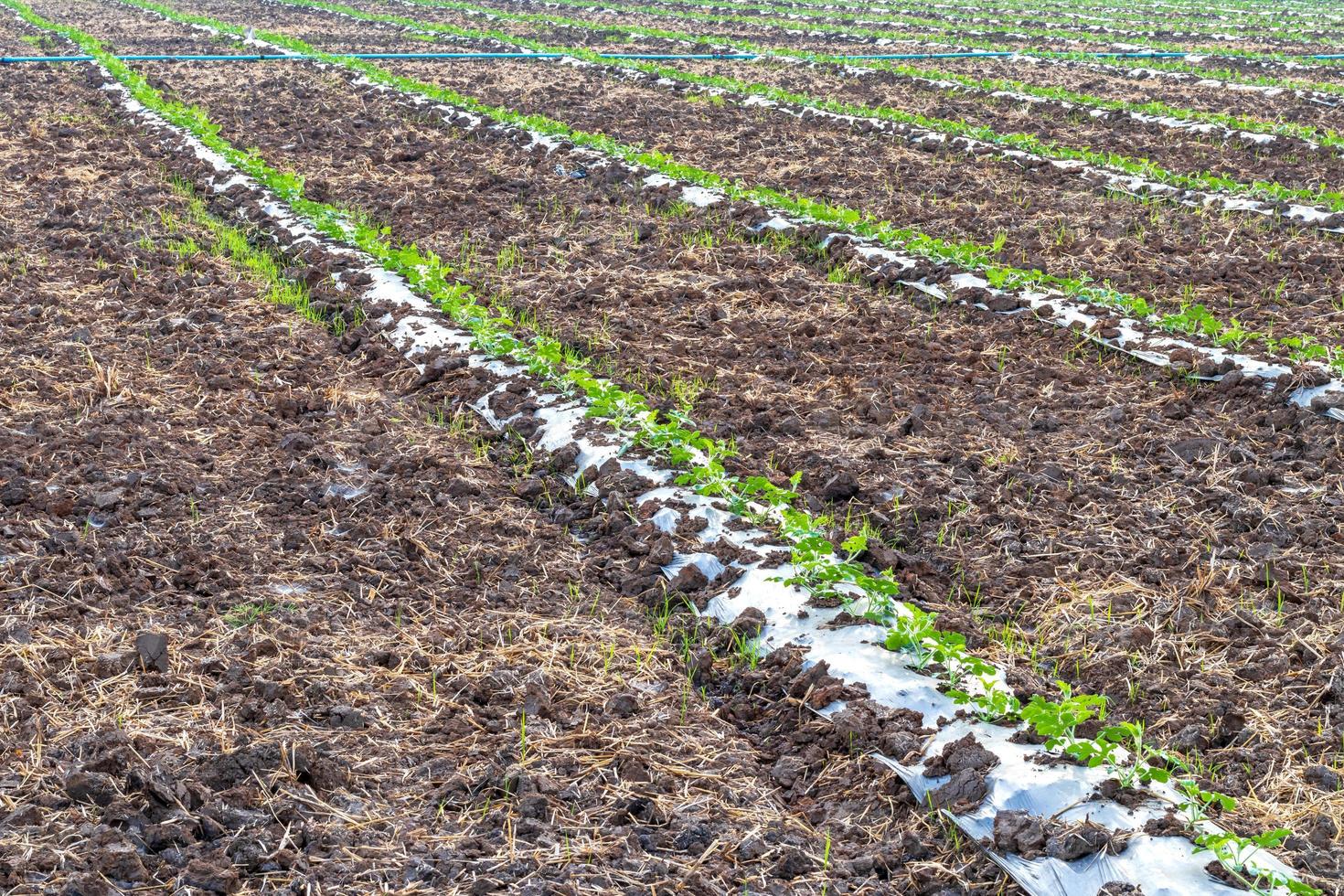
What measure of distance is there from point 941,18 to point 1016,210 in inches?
787

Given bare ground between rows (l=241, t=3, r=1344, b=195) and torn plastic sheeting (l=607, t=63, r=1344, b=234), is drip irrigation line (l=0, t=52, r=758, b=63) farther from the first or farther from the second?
torn plastic sheeting (l=607, t=63, r=1344, b=234)

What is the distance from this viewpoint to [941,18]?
27.4 metres

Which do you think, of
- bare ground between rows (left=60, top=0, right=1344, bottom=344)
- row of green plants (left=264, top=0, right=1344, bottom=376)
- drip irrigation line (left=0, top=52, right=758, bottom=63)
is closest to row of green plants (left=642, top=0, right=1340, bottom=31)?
drip irrigation line (left=0, top=52, right=758, bottom=63)

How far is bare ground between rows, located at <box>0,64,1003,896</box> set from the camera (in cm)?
310

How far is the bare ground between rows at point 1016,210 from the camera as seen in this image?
7539 mm

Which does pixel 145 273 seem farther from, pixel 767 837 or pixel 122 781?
pixel 767 837

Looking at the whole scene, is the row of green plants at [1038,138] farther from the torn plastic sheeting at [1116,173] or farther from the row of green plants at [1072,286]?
the row of green plants at [1072,286]

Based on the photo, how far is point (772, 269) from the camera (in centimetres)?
793

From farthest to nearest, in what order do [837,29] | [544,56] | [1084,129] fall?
[837,29], [544,56], [1084,129]

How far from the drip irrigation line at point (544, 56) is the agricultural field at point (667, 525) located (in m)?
6.79

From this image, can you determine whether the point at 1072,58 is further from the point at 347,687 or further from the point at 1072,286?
the point at 347,687

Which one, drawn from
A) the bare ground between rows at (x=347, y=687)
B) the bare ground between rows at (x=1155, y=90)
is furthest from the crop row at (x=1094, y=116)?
the bare ground between rows at (x=347, y=687)

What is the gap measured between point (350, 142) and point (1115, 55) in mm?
13890

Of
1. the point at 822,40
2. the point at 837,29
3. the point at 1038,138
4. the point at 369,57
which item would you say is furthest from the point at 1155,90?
the point at 369,57
